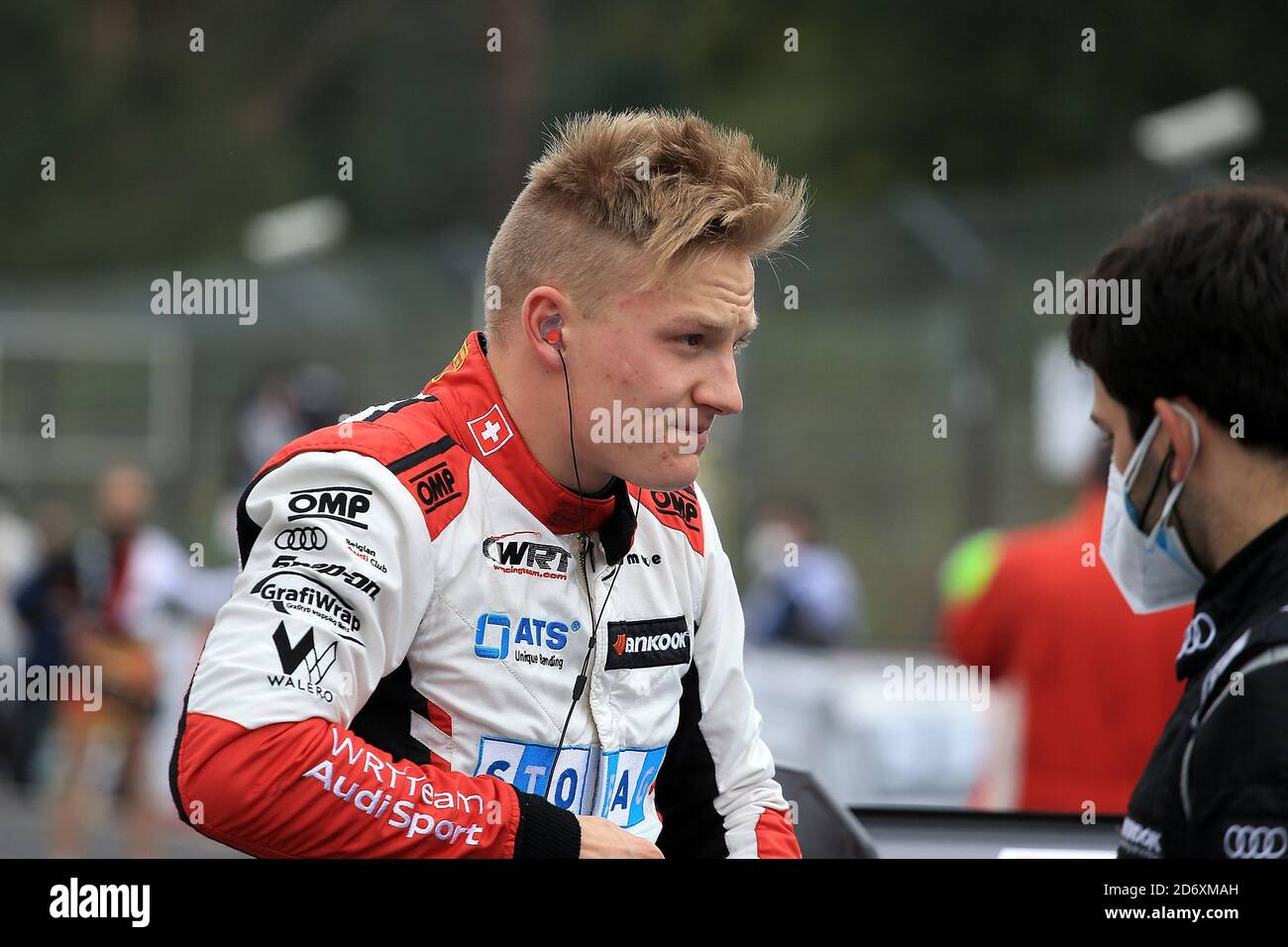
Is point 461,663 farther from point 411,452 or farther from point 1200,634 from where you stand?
point 1200,634

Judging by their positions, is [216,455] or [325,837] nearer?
[325,837]

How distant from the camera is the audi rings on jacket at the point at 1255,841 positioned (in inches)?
68.7

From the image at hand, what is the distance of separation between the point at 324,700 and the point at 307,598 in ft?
0.44

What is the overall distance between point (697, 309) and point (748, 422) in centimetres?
894

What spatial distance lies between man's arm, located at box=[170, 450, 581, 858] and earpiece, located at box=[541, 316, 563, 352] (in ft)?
1.11

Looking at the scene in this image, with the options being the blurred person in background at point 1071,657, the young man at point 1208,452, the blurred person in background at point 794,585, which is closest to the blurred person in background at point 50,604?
the blurred person in background at point 794,585

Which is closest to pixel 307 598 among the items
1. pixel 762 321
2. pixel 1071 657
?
pixel 1071 657

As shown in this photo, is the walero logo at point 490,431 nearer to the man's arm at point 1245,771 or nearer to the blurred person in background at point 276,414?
the man's arm at point 1245,771

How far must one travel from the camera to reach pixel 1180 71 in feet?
56.5

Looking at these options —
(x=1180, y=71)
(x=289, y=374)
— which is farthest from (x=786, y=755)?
(x=1180, y=71)

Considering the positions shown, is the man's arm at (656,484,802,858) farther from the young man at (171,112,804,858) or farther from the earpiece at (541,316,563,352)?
the earpiece at (541,316,563,352)
